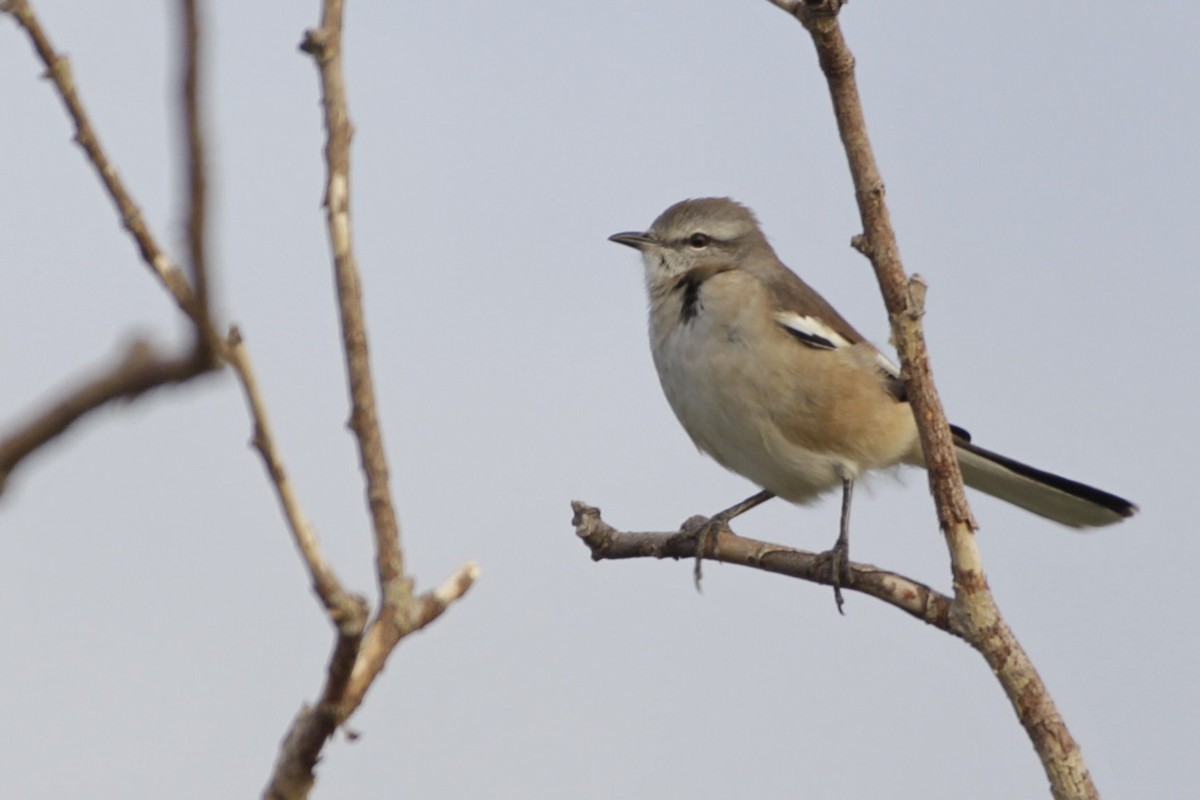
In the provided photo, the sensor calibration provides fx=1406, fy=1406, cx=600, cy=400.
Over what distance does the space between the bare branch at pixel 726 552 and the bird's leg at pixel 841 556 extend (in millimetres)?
24

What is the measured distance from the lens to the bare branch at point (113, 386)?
111 cm

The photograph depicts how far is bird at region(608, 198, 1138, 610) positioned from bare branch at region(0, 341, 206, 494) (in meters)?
4.99

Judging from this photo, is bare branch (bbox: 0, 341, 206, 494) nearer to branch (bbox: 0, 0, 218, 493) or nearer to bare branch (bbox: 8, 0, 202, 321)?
branch (bbox: 0, 0, 218, 493)

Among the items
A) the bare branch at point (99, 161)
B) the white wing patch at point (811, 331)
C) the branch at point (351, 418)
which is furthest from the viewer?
the white wing patch at point (811, 331)

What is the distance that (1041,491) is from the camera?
696 centimetres

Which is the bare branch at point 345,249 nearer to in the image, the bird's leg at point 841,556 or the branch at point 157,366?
the branch at point 157,366

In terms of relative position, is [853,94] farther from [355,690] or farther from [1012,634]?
[355,690]

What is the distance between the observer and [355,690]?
2.08 meters

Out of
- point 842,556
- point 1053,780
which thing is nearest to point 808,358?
point 842,556

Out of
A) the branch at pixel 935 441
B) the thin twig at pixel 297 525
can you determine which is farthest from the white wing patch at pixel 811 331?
the thin twig at pixel 297 525

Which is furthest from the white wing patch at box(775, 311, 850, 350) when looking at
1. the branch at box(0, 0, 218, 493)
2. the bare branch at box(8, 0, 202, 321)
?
the branch at box(0, 0, 218, 493)

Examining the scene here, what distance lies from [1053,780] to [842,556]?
1527mm

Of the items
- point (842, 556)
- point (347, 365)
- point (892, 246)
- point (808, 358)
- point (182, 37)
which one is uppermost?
point (808, 358)

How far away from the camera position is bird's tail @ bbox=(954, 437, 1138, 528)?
267 inches
